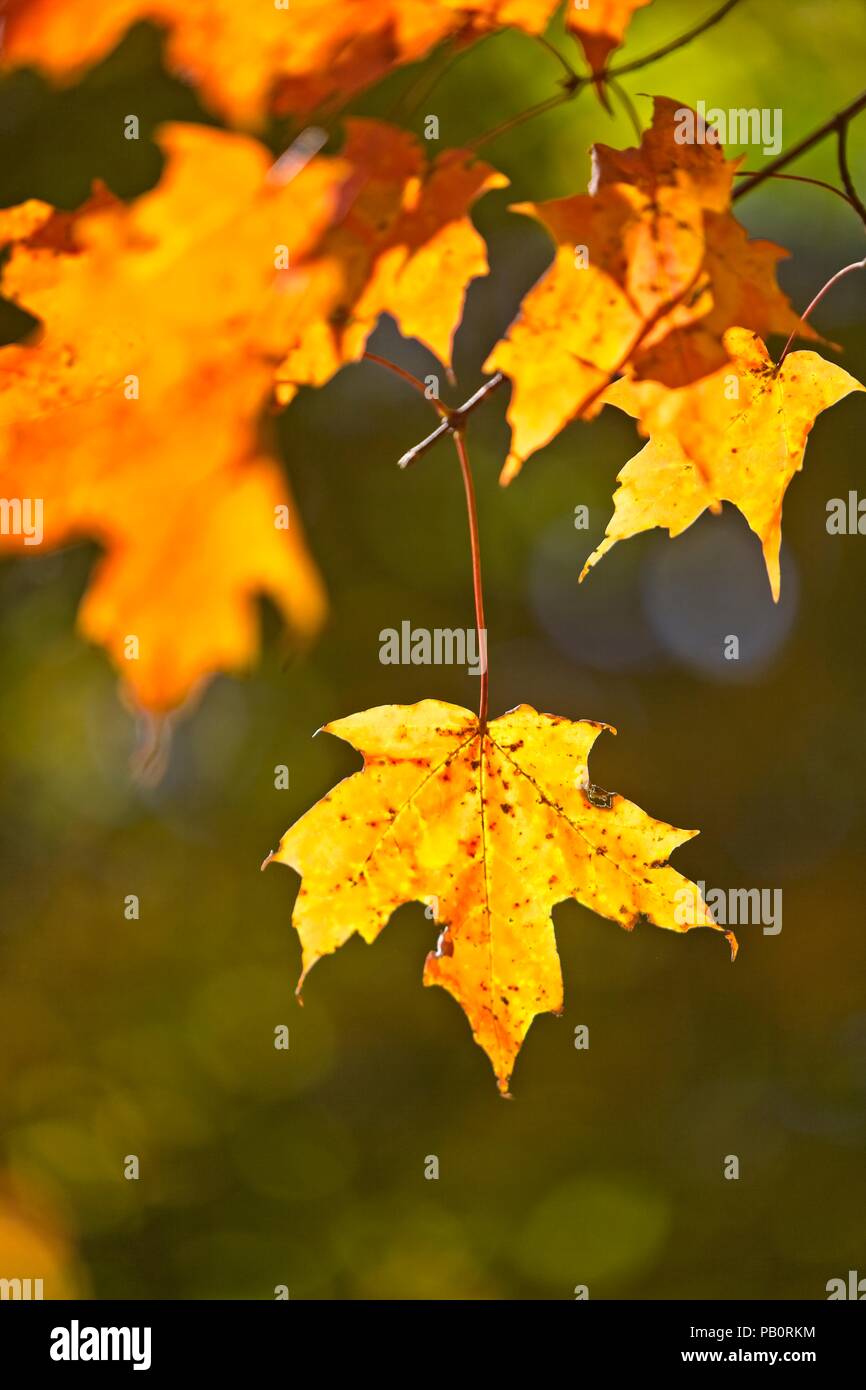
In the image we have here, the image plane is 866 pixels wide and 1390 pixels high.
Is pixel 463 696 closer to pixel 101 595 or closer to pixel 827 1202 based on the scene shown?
pixel 827 1202

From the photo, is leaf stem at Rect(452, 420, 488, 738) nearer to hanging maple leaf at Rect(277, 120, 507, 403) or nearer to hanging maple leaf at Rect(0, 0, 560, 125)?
hanging maple leaf at Rect(277, 120, 507, 403)

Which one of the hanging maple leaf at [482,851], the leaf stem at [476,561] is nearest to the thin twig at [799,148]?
the leaf stem at [476,561]

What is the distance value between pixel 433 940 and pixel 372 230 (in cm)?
334

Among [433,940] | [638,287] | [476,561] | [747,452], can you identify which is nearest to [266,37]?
[638,287]

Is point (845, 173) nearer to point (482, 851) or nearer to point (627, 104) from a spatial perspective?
point (627, 104)

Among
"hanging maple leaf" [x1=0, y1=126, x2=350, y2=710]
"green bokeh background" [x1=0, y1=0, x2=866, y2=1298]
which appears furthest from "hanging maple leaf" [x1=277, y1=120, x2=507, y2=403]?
"green bokeh background" [x1=0, y1=0, x2=866, y2=1298]

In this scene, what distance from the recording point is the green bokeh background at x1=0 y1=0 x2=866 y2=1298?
12.4ft

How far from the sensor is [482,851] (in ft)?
3.29

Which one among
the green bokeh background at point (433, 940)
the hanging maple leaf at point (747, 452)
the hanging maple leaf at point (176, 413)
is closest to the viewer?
the hanging maple leaf at point (176, 413)

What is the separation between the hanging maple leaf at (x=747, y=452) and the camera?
3.01ft

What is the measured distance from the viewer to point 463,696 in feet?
11.8

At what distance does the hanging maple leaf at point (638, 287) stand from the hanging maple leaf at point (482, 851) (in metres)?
0.34

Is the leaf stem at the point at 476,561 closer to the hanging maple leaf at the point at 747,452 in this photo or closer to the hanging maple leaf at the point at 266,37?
the hanging maple leaf at the point at 747,452

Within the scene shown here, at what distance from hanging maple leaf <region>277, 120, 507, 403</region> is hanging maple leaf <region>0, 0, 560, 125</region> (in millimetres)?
40
